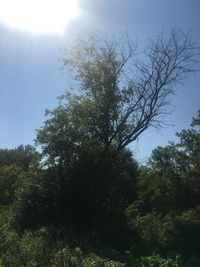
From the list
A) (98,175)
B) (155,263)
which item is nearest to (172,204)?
(98,175)

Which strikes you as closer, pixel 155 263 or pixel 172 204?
pixel 155 263

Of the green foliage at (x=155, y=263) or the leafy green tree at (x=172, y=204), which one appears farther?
the leafy green tree at (x=172, y=204)

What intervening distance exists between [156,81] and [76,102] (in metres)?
4.99

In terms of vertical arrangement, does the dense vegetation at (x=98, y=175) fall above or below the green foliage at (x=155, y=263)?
above

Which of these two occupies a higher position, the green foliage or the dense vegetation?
the dense vegetation

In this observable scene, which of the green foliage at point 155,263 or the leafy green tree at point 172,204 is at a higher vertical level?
the leafy green tree at point 172,204

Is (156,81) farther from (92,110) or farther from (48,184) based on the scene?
(48,184)

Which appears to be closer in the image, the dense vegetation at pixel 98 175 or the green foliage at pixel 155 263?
the green foliage at pixel 155 263

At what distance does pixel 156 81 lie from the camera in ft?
91.4

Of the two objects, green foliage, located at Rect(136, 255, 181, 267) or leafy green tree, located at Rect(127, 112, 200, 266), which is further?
leafy green tree, located at Rect(127, 112, 200, 266)

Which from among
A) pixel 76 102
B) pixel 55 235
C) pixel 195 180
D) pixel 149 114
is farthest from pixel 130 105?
pixel 55 235

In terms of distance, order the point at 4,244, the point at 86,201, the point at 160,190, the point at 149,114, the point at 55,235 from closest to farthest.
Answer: the point at 4,244
the point at 55,235
the point at 86,201
the point at 149,114
the point at 160,190

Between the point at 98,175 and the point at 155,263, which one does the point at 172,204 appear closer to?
the point at 98,175

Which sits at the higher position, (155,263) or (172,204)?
(172,204)
